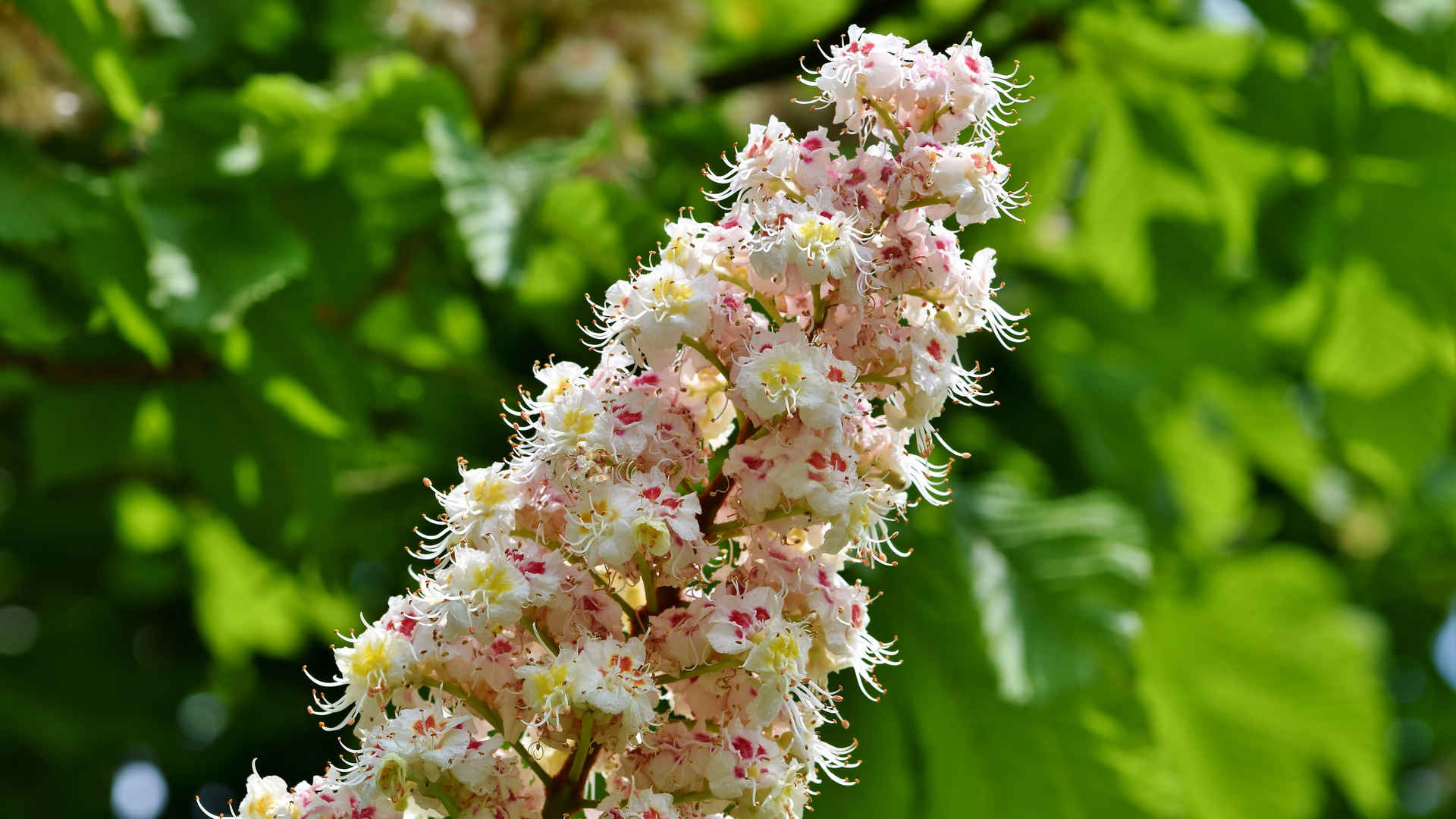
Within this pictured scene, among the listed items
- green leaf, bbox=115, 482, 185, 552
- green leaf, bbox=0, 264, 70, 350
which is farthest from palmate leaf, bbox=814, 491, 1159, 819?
green leaf, bbox=115, 482, 185, 552

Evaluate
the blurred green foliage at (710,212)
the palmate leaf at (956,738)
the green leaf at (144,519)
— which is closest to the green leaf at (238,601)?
the blurred green foliage at (710,212)

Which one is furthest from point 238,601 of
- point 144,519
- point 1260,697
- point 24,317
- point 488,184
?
point 1260,697

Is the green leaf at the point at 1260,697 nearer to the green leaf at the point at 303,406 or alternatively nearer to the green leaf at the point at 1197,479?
the green leaf at the point at 1197,479

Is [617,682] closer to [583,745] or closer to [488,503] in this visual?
[583,745]

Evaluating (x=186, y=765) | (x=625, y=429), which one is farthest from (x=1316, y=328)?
(x=186, y=765)

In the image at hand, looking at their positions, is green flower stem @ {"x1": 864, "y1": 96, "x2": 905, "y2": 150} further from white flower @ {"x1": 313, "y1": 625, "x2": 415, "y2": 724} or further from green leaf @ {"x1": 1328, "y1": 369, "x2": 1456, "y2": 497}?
green leaf @ {"x1": 1328, "y1": 369, "x2": 1456, "y2": 497}

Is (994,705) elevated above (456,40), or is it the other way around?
(456,40)

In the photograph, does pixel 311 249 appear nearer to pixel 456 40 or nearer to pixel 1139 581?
pixel 456 40

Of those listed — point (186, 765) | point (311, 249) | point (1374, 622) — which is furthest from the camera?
point (1374, 622)
